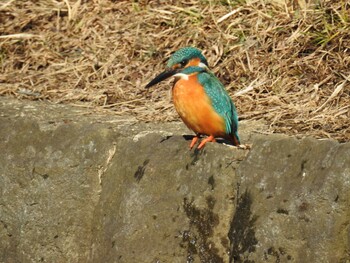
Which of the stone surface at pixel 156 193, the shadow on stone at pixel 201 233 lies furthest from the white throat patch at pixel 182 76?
the shadow on stone at pixel 201 233

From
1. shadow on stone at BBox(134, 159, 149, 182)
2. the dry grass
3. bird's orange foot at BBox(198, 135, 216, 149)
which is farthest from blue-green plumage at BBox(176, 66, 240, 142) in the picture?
shadow on stone at BBox(134, 159, 149, 182)

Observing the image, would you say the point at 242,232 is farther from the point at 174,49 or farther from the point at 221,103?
the point at 174,49

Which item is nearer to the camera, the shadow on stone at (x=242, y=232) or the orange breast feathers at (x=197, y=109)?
the shadow on stone at (x=242, y=232)

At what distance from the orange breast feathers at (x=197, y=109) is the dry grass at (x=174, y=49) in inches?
→ 18.6

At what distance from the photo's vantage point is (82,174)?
225 inches

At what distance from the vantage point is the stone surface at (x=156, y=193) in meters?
4.43

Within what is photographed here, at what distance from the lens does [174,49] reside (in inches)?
282

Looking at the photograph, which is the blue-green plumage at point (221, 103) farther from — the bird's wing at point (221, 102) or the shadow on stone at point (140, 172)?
the shadow on stone at point (140, 172)

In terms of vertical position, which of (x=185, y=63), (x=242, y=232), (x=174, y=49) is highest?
(x=185, y=63)

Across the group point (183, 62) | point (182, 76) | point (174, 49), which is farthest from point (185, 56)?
point (174, 49)

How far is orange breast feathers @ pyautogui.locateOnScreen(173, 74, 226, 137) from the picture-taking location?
529 centimetres

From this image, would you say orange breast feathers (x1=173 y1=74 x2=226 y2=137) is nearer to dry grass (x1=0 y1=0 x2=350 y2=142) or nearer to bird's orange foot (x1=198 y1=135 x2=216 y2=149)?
bird's orange foot (x1=198 y1=135 x2=216 y2=149)

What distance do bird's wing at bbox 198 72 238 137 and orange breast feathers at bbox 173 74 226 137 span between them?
2 cm

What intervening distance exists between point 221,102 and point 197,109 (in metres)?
0.16
